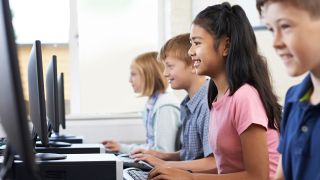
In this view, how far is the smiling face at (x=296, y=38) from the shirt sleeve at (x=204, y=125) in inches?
42.7

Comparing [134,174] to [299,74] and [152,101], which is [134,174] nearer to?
[299,74]

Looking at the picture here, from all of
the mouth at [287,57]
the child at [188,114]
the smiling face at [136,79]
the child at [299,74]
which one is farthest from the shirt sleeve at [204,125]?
the smiling face at [136,79]

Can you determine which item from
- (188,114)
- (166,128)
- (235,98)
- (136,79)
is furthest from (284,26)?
(136,79)

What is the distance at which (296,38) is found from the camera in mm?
1098

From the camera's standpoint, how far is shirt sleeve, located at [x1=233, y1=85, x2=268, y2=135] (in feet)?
5.51

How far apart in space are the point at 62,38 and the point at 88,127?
71 centimetres

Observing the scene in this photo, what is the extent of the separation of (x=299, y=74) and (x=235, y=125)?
658 millimetres

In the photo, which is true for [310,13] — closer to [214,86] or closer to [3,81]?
[3,81]

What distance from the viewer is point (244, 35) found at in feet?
6.02

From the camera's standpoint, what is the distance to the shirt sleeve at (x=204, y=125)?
219 centimetres

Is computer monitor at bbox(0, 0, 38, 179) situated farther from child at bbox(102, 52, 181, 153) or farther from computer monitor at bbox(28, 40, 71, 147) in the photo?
child at bbox(102, 52, 181, 153)

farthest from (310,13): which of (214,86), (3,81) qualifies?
(214,86)

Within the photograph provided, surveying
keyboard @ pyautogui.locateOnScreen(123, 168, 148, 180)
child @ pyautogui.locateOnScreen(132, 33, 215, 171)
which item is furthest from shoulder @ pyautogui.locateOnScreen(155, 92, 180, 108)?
keyboard @ pyautogui.locateOnScreen(123, 168, 148, 180)

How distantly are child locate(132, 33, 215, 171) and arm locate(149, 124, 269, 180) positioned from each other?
0.44m
